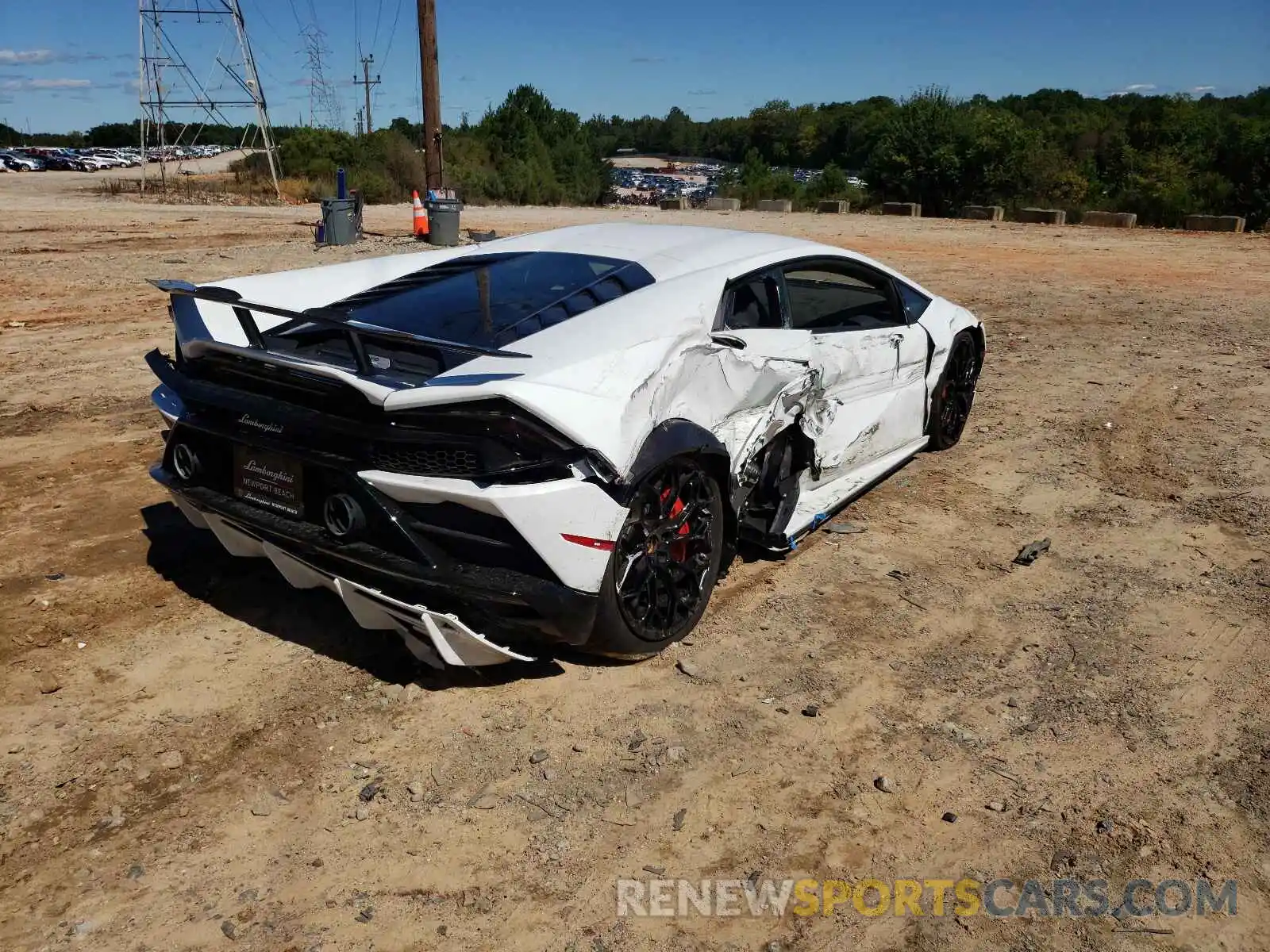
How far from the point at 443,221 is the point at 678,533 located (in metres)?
13.8

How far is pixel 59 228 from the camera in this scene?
64.3 feet

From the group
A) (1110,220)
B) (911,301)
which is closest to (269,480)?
(911,301)

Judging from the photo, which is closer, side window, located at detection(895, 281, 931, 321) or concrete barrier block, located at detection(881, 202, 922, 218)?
side window, located at detection(895, 281, 931, 321)

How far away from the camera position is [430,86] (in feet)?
59.2

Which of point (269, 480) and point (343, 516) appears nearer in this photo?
point (343, 516)

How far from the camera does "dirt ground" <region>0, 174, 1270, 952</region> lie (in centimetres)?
262

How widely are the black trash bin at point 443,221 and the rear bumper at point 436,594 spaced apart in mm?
13703

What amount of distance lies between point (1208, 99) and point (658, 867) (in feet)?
260

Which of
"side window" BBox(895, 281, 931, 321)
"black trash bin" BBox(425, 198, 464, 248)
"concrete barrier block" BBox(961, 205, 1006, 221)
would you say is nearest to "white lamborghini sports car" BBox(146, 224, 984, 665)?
"side window" BBox(895, 281, 931, 321)

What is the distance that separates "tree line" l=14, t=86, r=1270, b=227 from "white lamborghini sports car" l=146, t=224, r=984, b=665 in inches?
1048

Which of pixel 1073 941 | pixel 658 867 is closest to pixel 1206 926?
pixel 1073 941

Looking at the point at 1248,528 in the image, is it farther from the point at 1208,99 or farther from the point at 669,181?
the point at 1208,99

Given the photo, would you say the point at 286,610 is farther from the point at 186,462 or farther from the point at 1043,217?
the point at 1043,217

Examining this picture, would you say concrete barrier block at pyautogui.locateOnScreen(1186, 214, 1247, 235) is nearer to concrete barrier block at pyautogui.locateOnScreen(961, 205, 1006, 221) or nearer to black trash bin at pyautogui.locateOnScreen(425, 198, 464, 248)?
concrete barrier block at pyautogui.locateOnScreen(961, 205, 1006, 221)
